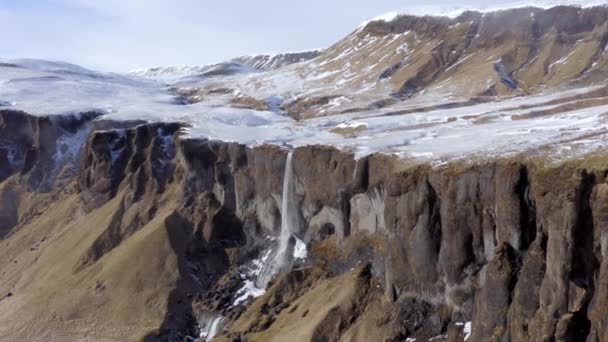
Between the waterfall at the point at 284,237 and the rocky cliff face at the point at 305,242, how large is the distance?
632 mm

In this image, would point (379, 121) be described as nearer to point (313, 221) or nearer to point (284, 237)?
point (284, 237)

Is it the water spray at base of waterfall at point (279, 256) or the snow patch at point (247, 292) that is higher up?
the water spray at base of waterfall at point (279, 256)

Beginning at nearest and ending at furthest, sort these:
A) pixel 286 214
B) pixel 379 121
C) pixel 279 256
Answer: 1. pixel 279 256
2. pixel 286 214
3. pixel 379 121

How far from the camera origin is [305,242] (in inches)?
1907

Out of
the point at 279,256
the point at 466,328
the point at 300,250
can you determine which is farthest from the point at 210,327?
the point at 466,328

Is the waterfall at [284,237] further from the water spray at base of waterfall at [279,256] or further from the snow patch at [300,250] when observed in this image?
the snow patch at [300,250]

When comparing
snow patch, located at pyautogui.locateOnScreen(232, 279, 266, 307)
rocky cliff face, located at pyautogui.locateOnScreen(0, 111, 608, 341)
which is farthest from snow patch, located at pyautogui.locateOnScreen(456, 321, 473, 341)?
snow patch, located at pyautogui.locateOnScreen(232, 279, 266, 307)

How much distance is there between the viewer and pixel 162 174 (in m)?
63.3

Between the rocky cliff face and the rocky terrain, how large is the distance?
0.38 ft

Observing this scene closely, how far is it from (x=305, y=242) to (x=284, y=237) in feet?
7.67

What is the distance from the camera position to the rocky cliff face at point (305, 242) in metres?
30.1

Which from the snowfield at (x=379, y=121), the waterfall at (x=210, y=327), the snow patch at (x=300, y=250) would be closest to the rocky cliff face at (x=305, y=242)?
the waterfall at (x=210, y=327)

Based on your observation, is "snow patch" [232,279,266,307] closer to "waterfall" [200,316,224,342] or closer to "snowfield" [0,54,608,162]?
"waterfall" [200,316,224,342]

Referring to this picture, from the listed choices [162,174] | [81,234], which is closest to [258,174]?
[162,174]
